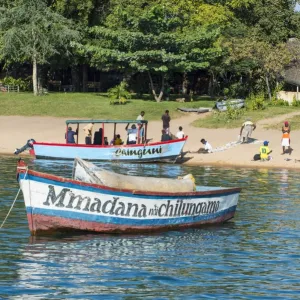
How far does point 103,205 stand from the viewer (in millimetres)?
18641

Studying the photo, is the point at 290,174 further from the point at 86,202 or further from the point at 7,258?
the point at 7,258

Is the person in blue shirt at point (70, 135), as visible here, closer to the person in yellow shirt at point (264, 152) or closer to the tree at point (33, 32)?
the person in yellow shirt at point (264, 152)

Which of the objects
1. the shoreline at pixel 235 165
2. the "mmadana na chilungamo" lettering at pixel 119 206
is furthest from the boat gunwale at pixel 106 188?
the shoreline at pixel 235 165

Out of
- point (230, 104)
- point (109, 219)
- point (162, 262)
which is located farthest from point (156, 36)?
point (162, 262)

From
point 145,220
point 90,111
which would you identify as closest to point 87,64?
point 90,111

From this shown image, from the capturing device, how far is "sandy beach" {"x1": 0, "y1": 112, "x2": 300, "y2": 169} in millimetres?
36719

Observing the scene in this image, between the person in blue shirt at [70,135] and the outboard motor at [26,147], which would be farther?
the outboard motor at [26,147]

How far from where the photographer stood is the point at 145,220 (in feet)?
63.8

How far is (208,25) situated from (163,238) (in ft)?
117

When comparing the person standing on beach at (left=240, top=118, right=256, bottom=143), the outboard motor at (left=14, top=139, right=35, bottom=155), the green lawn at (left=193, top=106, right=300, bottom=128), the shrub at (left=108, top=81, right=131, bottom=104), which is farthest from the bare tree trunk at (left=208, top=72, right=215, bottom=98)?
the outboard motor at (left=14, top=139, right=35, bottom=155)

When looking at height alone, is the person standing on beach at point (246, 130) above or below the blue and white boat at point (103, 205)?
above

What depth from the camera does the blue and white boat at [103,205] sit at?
1809 centimetres

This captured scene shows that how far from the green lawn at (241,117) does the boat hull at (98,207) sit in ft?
77.1

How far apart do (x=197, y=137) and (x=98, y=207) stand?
2314 centimetres
